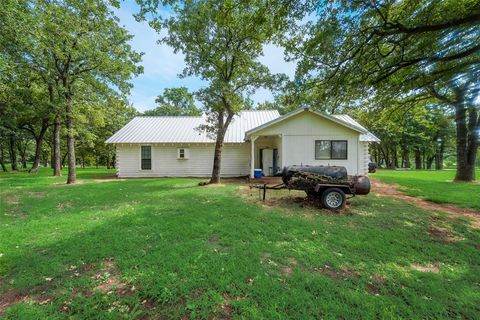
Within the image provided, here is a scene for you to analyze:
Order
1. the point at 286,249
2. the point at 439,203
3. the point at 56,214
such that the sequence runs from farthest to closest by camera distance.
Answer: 1. the point at 439,203
2. the point at 56,214
3. the point at 286,249

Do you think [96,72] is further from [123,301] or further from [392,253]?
[392,253]

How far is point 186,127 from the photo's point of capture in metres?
18.9

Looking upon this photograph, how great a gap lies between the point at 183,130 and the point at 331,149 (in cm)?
1096

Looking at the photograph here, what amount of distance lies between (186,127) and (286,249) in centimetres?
1607

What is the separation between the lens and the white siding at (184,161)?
16.9 meters

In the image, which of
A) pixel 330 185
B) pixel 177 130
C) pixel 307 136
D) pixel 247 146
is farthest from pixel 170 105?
pixel 330 185

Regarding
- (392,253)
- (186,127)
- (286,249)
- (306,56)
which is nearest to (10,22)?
(186,127)

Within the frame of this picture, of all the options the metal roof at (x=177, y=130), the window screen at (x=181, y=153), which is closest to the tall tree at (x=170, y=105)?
the metal roof at (x=177, y=130)

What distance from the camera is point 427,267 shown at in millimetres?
3934

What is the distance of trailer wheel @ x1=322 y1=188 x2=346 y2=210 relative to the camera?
7299 mm

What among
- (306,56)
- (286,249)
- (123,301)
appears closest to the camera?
(123,301)

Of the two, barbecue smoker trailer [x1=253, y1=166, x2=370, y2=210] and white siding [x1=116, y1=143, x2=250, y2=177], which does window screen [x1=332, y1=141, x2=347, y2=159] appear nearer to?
white siding [x1=116, y1=143, x2=250, y2=177]

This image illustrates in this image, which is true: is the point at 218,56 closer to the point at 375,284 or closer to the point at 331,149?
the point at 331,149

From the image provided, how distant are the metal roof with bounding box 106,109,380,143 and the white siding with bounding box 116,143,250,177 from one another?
0.48 meters
